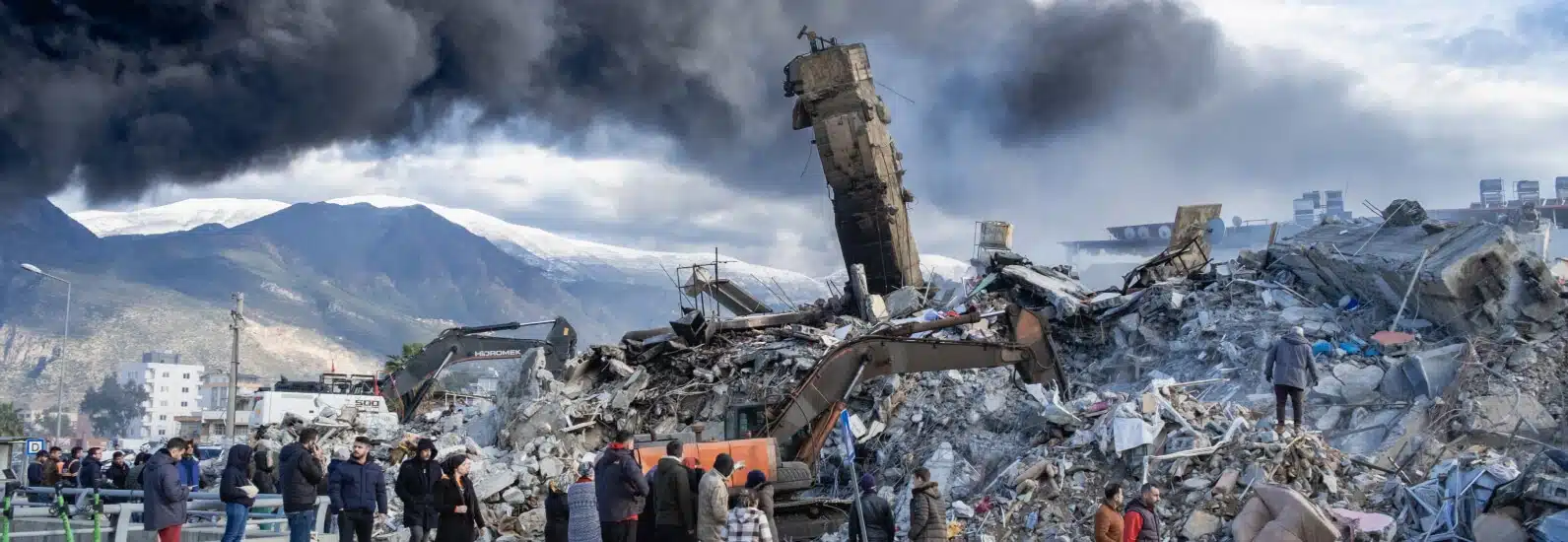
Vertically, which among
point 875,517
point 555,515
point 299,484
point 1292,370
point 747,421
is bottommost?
point 555,515

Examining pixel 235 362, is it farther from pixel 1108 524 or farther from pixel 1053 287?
pixel 1108 524

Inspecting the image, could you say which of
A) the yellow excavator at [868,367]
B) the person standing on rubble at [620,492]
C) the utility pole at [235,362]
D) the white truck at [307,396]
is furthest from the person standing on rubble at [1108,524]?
the utility pole at [235,362]

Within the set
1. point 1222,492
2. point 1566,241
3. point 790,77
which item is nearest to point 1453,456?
point 1222,492

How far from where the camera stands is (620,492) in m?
8.81

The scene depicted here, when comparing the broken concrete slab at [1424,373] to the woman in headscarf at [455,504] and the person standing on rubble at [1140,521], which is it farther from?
the woman in headscarf at [455,504]

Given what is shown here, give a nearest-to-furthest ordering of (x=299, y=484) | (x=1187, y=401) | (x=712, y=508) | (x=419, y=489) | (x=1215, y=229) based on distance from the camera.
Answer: (x=712, y=508), (x=299, y=484), (x=419, y=489), (x=1187, y=401), (x=1215, y=229)

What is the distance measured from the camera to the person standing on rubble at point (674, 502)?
28.9 ft

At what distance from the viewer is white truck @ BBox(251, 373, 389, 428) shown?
84.9 feet

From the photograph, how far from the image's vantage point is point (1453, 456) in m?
12.6

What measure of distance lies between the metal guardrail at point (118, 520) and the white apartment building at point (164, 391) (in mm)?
110123

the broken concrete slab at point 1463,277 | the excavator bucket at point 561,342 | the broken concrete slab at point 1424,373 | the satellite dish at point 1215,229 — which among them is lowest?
the broken concrete slab at point 1424,373

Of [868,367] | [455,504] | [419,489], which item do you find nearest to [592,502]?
[455,504]

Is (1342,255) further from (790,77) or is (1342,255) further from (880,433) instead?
(790,77)

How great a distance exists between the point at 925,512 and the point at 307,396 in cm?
2085
